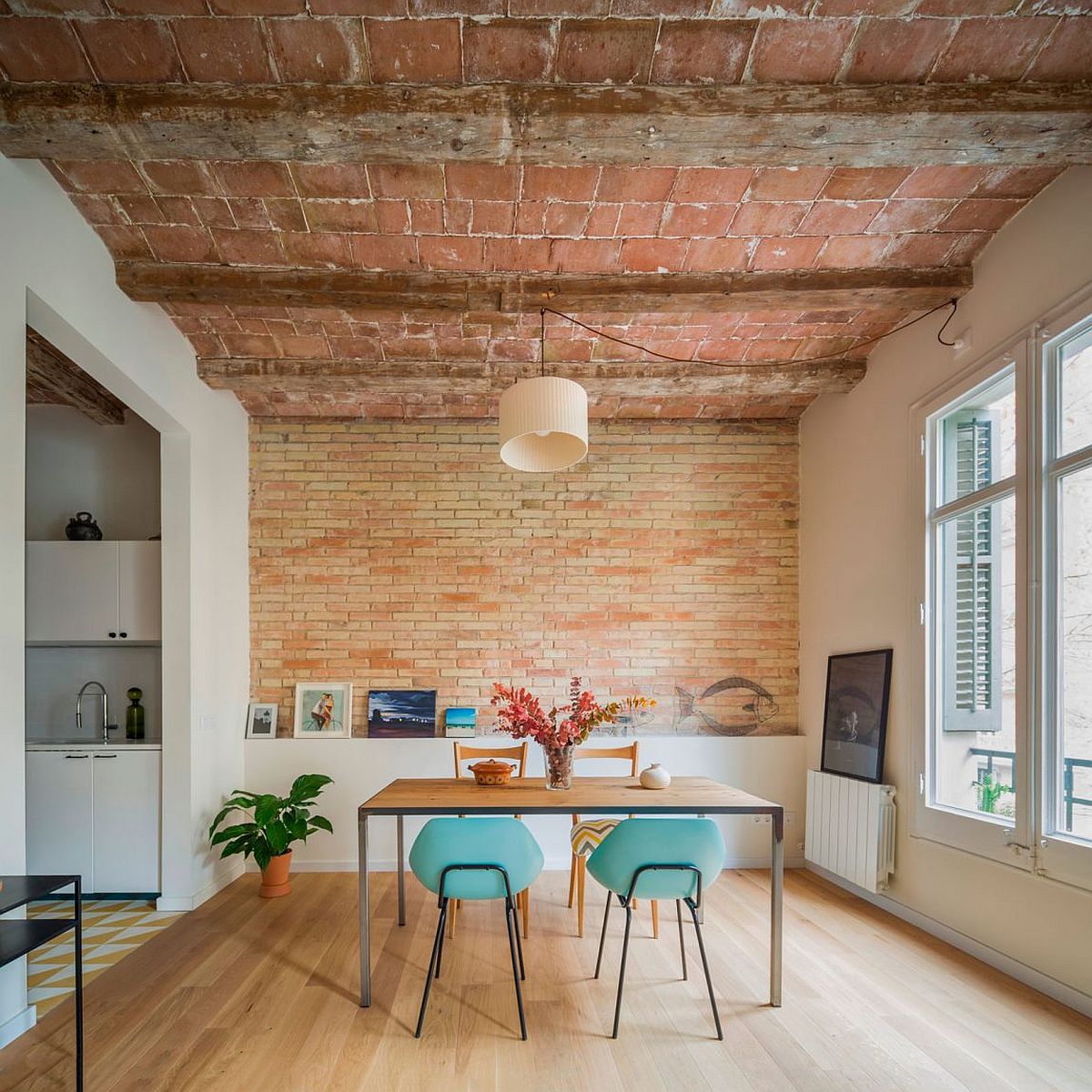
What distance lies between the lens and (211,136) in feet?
10.0

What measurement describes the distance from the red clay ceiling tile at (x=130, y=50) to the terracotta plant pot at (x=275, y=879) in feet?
14.0

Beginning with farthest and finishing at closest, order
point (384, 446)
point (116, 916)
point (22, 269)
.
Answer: point (384, 446) < point (116, 916) < point (22, 269)

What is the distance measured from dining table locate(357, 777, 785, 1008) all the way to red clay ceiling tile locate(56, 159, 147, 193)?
2.78 meters

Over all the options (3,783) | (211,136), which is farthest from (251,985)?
(211,136)

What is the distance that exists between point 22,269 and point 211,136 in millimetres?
966

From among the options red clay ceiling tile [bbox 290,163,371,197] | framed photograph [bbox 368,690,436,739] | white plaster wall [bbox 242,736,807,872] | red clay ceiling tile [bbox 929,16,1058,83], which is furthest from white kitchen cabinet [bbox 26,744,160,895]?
red clay ceiling tile [bbox 929,16,1058,83]

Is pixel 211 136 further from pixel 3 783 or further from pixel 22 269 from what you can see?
pixel 3 783

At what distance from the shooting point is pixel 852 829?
17.0 ft

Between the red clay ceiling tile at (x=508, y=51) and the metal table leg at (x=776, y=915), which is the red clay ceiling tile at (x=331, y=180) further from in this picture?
the metal table leg at (x=776, y=915)

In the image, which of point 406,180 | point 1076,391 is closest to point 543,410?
point 406,180

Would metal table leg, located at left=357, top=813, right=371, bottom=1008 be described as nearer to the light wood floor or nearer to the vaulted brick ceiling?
the light wood floor

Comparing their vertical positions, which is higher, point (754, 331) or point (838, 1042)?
point (754, 331)

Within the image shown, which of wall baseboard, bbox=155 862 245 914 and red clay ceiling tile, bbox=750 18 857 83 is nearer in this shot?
red clay ceiling tile, bbox=750 18 857 83

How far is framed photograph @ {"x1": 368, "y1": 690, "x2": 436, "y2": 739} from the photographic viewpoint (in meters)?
6.14
